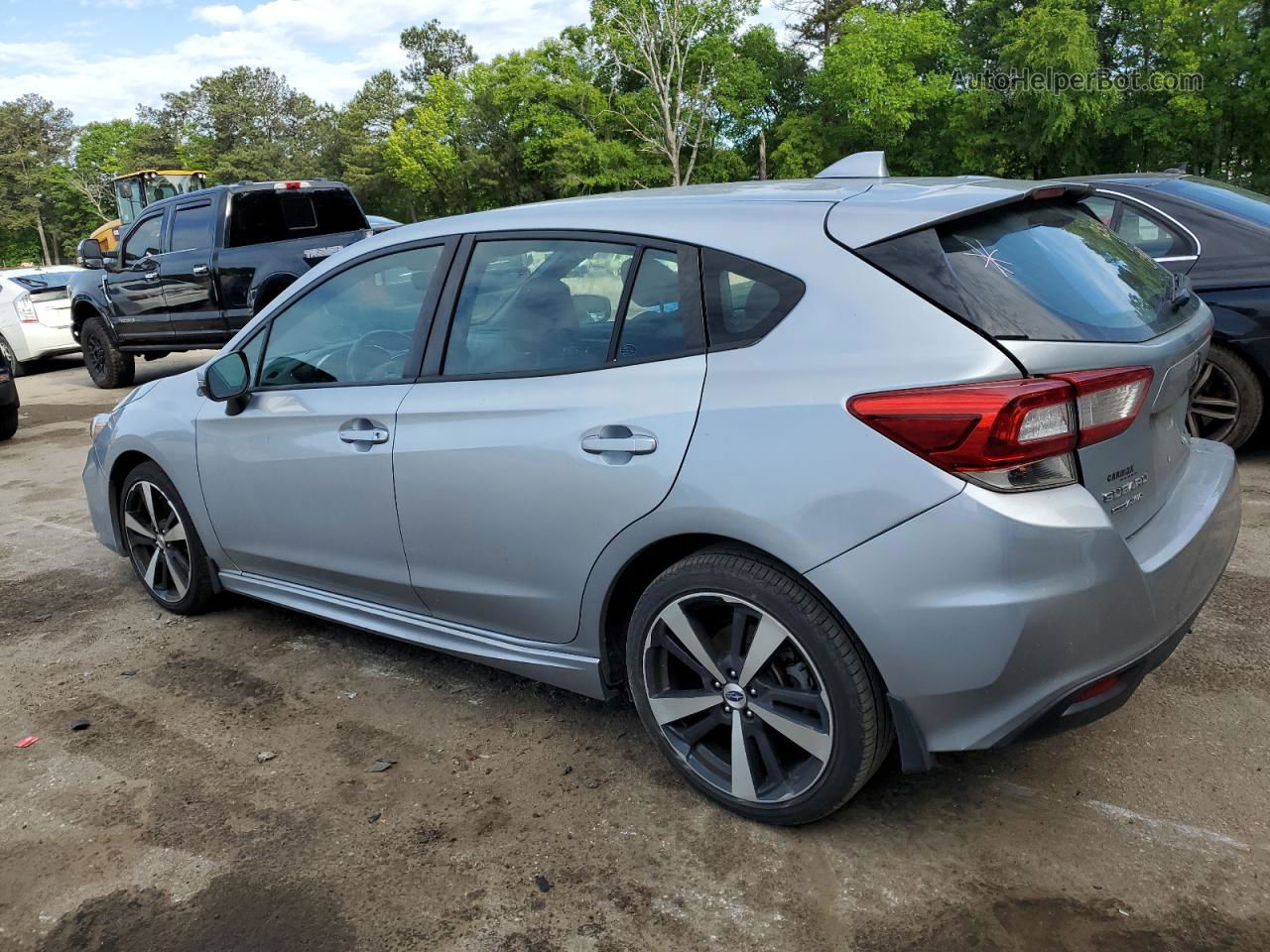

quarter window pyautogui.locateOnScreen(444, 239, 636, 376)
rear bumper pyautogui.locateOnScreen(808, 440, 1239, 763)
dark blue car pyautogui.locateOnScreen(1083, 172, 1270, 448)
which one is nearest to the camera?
rear bumper pyautogui.locateOnScreen(808, 440, 1239, 763)

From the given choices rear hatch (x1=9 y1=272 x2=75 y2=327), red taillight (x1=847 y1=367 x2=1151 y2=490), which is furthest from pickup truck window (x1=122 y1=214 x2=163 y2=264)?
red taillight (x1=847 y1=367 x2=1151 y2=490)

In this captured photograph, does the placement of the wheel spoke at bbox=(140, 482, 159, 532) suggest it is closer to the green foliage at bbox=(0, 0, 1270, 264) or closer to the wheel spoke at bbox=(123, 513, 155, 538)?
the wheel spoke at bbox=(123, 513, 155, 538)

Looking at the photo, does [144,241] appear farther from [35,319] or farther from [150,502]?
[150,502]

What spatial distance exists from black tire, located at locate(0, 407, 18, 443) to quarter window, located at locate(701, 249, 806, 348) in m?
8.98

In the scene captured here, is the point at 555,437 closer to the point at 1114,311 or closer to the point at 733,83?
the point at 1114,311

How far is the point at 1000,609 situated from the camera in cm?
227

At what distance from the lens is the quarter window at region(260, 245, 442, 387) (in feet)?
11.4

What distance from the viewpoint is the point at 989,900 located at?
2.43m

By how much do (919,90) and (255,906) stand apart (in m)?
55.5

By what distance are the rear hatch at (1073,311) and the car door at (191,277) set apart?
1015 cm

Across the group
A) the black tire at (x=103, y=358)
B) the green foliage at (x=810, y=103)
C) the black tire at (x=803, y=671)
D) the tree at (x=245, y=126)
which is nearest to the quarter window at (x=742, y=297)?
the black tire at (x=803, y=671)

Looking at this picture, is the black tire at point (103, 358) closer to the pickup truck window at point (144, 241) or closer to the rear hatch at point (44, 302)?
the pickup truck window at point (144, 241)

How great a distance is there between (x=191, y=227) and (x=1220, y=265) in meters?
9.99

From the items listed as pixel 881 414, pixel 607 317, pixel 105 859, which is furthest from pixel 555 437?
pixel 105 859
